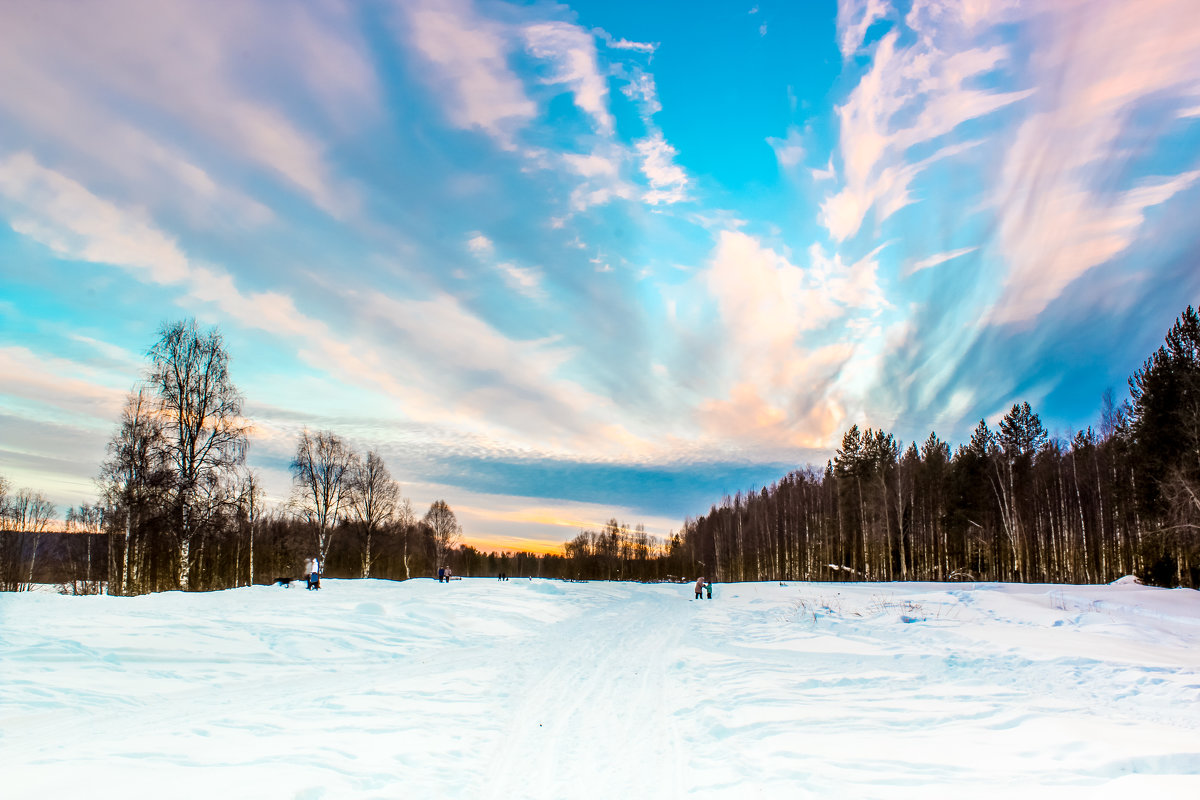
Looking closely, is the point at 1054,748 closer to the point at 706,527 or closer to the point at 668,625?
the point at 668,625

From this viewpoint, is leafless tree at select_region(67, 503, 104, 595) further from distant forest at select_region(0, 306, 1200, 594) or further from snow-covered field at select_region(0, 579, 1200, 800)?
snow-covered field at select_region(0, 579, 1200, 800)

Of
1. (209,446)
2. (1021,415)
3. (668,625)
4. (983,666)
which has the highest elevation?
(1021,415)

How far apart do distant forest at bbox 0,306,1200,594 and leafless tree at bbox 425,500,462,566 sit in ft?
0.70

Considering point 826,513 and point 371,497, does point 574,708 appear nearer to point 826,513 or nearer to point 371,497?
point 371,497

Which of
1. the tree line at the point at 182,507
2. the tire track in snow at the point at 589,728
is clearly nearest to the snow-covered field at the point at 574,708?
the tire track in snow at the point at 589,728

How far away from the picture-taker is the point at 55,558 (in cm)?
5084

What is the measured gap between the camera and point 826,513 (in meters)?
59.7

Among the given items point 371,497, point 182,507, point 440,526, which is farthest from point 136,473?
point 440,526

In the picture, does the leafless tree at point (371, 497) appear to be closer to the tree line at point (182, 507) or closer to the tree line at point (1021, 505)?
the tree line at point (182, 507)

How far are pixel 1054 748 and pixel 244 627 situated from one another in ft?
41.3

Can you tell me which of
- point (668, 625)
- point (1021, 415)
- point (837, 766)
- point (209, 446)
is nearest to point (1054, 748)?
point (837, 766)

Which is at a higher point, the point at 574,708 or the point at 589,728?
the point at 589,728

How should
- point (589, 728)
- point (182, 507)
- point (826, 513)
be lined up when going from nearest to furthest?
point (589, 728) < point (182, 507) < point (826, 513)

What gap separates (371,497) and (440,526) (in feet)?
81.7
